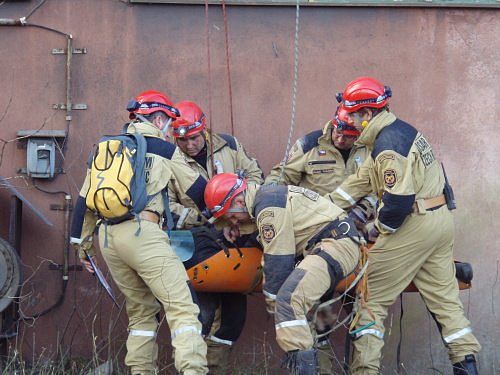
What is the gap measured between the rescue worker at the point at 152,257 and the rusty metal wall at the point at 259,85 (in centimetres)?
114

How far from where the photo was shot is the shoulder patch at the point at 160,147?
6.88m

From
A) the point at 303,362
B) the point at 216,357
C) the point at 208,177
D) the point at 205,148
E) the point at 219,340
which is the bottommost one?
the point at 216,357

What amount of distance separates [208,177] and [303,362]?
2.33 metres

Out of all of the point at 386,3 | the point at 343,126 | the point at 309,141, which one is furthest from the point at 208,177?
the point at 386,3

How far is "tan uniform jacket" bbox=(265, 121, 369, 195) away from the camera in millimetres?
8000

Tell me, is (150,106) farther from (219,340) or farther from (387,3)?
(387,3)

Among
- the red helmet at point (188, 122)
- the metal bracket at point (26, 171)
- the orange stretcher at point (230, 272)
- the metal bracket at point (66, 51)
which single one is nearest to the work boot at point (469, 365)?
the orange stretcher at point (230, 272)

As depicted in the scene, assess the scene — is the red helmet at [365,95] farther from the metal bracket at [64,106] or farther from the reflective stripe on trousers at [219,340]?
the metal bracket at [64,106]

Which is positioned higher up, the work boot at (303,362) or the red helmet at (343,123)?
the red helmet at (343,123)

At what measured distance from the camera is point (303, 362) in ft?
20.4

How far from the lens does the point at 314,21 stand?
27.5 ft

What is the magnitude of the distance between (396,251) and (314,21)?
223 cm

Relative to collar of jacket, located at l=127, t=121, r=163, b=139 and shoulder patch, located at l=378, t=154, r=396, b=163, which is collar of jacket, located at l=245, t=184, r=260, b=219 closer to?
collar of jacket, located at l=127, t=121, r=163, b=139

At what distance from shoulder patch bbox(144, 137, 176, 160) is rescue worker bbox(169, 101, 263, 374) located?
0.32 feet
